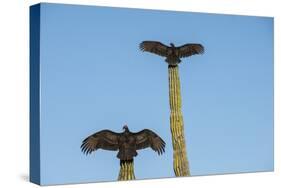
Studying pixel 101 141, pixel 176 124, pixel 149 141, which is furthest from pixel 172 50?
pixel 101 141

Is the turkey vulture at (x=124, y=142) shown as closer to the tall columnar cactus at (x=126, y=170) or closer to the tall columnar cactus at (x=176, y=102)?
the tall columnar cactus at (x=126, y=170)

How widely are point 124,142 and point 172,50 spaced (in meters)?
1.40

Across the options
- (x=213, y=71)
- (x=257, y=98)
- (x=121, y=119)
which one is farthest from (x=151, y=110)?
(x=257, y=98)

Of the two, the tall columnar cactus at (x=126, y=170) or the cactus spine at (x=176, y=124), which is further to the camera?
the cactus spine at (x=176, y=124)

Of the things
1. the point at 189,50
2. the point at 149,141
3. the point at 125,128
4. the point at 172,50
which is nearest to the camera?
the point at 125,128

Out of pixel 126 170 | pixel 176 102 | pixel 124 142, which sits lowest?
pixel 126 170

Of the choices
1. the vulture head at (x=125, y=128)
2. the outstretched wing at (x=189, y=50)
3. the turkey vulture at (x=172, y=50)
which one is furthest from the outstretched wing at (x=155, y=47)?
the vulture head at (x=125, y=128)

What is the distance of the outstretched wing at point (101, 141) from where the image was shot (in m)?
9.43

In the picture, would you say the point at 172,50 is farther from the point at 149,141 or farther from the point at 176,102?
the point at 149,141

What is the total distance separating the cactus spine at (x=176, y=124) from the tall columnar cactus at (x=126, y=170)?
2.13 ft

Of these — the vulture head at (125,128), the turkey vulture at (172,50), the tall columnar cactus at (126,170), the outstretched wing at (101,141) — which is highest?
the turkey vulture at (172,50)

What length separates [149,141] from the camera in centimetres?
988

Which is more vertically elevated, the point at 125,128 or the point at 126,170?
the point at 125,128

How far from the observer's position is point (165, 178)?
10.0 m
